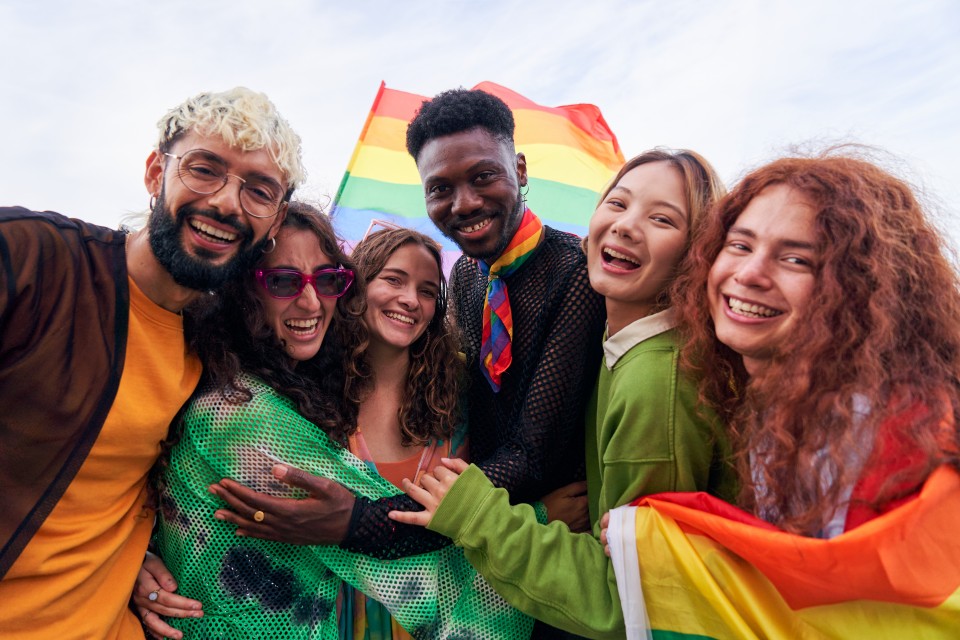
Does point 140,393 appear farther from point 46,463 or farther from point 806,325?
point 806,325

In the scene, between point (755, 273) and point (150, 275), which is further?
point (150, 275)

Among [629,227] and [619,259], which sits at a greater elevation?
[629,227]

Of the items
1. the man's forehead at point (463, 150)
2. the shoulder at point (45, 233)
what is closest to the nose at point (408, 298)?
the man's forehead at point (463, 150)

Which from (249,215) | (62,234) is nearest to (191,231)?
(249,215)

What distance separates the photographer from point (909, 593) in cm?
168

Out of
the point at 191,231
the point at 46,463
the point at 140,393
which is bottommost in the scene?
the point at 46,463

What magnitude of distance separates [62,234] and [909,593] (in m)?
2.78

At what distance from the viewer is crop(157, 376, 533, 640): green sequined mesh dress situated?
250 cm

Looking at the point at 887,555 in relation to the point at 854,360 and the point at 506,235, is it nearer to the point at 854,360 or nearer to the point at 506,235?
the point at 854,360

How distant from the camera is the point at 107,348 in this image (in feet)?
7.43

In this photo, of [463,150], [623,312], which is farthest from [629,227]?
[463,150]

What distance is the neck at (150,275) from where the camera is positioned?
7.95 ft

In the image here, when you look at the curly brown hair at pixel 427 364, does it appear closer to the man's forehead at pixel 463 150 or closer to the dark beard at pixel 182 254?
the man's forehead at pixel 463 150

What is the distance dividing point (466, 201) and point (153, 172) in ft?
4.49
